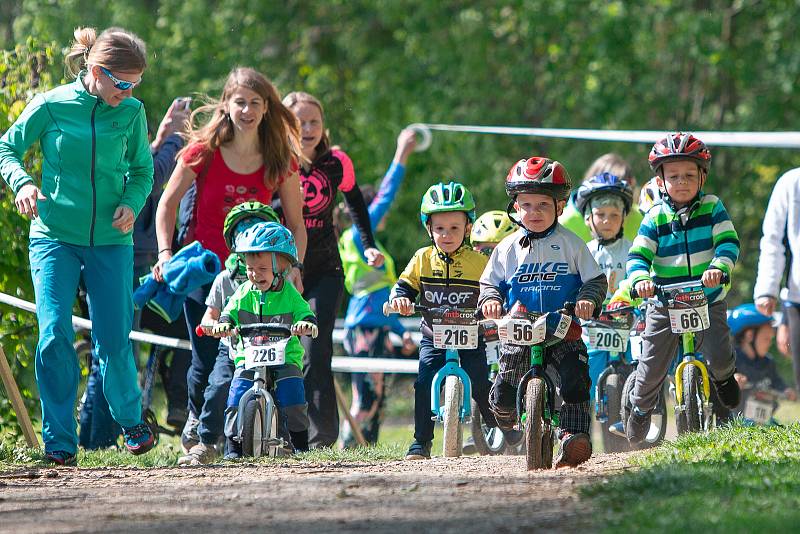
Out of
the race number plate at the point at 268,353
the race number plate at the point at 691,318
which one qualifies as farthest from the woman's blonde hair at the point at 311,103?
the race number plate at the point at 691,318

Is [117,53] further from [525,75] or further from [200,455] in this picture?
[525,75]

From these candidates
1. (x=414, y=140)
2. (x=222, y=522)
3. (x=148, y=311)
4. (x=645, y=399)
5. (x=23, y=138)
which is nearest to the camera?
(x=222, y=522)

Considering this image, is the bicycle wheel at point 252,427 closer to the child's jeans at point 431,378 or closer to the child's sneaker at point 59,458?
the child's sneaker at point 59,458

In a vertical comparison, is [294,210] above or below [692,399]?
above

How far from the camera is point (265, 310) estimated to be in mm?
8836

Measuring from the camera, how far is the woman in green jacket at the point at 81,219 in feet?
27.1

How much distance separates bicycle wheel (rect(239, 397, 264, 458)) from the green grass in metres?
2.11

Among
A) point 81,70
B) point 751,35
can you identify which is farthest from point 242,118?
point 751,35

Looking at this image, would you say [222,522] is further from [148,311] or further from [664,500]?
[148,311]

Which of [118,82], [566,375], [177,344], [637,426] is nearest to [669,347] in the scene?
[637,426]

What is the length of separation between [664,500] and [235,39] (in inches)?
725

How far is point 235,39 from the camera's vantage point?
2366 centimetres

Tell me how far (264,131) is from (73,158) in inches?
62.9

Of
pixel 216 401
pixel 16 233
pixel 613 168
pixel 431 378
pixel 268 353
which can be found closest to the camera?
pixel 268 353
